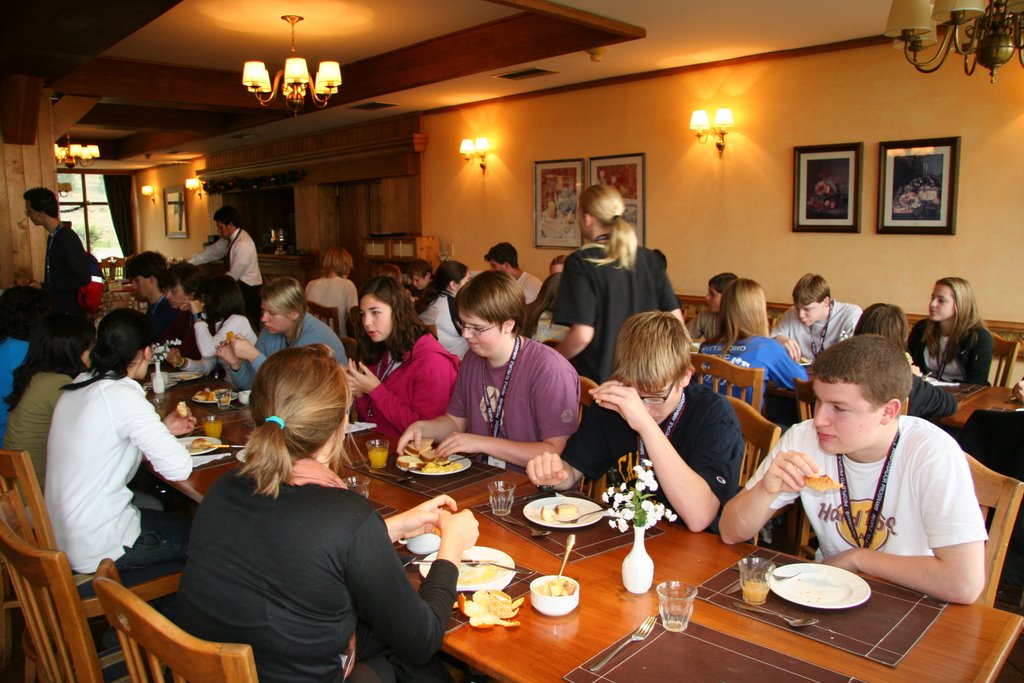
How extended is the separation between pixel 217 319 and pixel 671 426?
3079 millimetres

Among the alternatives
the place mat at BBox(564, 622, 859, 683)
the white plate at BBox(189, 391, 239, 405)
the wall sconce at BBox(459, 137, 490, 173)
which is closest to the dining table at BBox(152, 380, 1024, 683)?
the place mat at BBox(564, 622, 859, 683)

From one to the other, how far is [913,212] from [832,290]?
749 mm

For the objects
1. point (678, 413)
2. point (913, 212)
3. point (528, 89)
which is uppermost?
point (528, 89)

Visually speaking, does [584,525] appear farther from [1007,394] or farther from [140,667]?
[1007,394]

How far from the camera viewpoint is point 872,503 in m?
1.80

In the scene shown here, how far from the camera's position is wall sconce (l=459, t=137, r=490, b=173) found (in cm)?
817

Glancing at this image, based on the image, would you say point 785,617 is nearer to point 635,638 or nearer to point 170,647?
point 635,638

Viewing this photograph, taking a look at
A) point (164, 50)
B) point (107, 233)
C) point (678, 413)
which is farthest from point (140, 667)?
point (107, 233)

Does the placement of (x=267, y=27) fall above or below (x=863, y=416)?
above

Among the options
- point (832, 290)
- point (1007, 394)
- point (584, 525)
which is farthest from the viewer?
point (832, 290)

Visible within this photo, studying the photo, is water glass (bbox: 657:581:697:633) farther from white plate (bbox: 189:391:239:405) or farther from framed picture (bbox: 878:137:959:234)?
framed picture (bbox: 878:137:959:234)

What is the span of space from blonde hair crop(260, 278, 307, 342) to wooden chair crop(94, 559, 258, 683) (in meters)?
2.64

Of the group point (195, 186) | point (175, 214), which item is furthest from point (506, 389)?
point (175, 214)

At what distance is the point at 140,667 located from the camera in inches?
55.3
